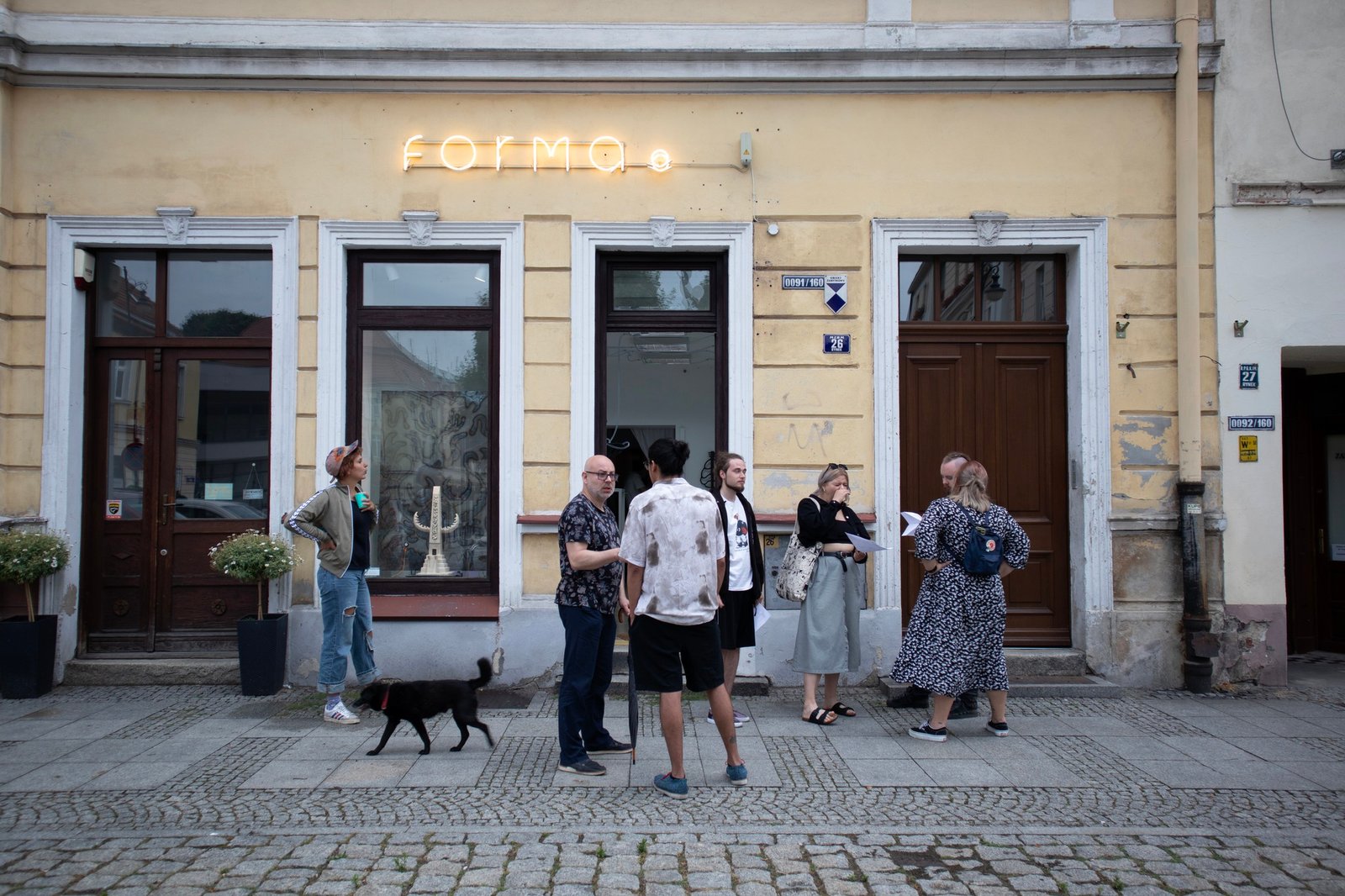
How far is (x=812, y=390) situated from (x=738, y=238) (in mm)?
1374

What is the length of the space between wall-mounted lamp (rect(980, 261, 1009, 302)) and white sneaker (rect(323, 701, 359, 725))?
5976 mm

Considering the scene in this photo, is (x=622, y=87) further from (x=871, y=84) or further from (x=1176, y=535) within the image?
(x=1176, y=535)

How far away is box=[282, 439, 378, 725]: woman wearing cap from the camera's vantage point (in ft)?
20.7

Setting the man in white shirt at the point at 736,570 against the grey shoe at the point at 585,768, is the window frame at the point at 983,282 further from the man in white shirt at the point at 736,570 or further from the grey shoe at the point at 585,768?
the grey shoe at the point at 585,768

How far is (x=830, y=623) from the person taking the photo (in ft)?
20.3

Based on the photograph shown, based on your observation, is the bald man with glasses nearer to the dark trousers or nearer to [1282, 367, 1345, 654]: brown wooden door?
the dark trousers

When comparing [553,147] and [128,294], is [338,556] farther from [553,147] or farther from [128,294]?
[553,147]

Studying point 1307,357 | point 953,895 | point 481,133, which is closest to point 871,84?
point 481,133

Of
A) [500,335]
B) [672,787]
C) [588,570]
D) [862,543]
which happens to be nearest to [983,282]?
[862,543]

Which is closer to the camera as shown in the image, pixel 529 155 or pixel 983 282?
pixel 529 155

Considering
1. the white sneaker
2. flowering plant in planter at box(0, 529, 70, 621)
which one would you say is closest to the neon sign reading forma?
flowering plant in planter at box(0, 529, 70, 621)

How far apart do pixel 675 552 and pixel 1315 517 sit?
729cm

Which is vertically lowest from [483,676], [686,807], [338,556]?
[686,807]

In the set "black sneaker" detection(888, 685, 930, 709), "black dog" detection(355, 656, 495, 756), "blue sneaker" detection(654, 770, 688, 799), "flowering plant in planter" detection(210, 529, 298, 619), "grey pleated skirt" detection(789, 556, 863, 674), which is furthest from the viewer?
"flowering plant in planter" detection(210, 529, 298, 619)
